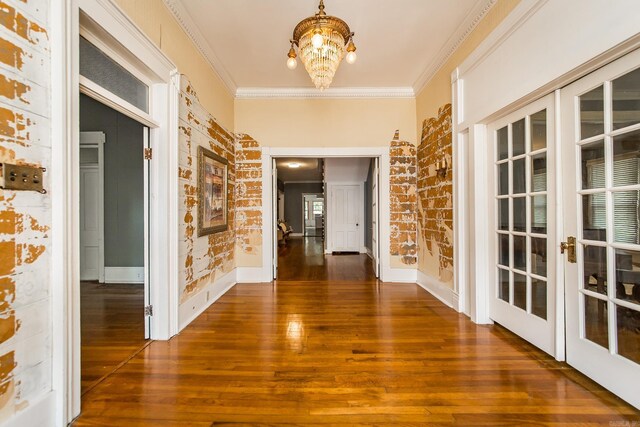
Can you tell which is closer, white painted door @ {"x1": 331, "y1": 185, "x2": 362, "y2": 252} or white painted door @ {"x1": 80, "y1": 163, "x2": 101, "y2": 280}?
white painted door @ {"x1": 80, "y1": 163, "x2": 101, "y2": 280}

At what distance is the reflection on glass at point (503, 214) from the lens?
2.48 meters

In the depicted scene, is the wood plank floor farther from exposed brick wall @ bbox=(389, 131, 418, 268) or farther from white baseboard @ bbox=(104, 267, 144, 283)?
white baseboard @ bbox=(104, 267, 144, 283)

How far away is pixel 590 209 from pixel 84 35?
3.37 m

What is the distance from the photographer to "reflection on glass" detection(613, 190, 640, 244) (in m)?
1.53

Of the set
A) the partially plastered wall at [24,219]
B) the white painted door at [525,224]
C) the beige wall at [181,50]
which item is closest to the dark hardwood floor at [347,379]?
the white painted door at [525,224]

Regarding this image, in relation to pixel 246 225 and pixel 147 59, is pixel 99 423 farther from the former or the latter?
→ pixel 246 225

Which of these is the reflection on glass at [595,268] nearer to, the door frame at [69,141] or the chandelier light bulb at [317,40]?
the chandelier light bulb at [317,40]

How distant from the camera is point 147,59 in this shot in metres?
2.16

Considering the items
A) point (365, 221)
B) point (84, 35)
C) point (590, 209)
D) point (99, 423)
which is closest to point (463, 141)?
point (590, 209)

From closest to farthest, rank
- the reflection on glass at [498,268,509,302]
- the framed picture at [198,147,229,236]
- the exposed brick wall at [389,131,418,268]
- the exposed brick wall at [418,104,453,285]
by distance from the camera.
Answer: the reflection on glass at [498,268,509,302] → the framed picture at [198,147,229,236] → the exposed brick wall at [418,104,453,285] → the exposed brick wall at [389,131,418,268]

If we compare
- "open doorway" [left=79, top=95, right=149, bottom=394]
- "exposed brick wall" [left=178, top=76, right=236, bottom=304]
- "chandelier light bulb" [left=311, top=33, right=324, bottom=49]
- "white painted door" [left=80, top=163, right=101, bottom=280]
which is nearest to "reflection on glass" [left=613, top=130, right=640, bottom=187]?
"chandelier light bulb" [left=311, top=33, right=324, bottom=49]

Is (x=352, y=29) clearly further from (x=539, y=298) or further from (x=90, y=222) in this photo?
(x=90, y=222)

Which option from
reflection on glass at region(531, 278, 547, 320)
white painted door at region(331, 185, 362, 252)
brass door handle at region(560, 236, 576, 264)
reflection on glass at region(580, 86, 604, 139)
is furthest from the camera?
white painted door at region(331, 185, 362, 252)

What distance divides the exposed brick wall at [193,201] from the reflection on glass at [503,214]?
2.96m
